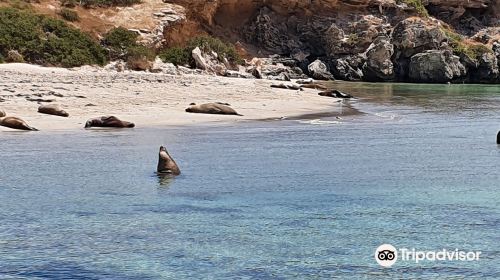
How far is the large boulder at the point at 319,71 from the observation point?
50562mm

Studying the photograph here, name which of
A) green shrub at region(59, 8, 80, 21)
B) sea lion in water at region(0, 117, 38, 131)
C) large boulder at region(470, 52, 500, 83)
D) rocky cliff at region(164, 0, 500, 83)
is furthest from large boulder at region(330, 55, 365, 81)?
sea lion in water at region(0, 117, 38, 131)

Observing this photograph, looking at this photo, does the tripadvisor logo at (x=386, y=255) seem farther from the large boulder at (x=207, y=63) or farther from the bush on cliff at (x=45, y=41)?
the large boulder at (x=207, y=63)

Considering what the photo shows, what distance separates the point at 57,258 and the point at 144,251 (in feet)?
2.47

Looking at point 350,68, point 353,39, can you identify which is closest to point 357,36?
point 353,39

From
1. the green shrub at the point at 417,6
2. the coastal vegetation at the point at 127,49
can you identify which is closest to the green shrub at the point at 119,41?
the coastal vegetation at the point at 127,49

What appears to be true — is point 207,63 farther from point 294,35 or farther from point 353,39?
point 353,39

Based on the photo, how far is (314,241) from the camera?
621cm

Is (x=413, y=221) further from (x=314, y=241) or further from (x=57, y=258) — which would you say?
(x=57, y=258)

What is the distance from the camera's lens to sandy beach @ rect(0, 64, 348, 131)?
17.8 metres

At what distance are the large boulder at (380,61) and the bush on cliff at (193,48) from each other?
434 inches

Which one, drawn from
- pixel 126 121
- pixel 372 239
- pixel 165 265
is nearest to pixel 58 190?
pixel 165 265

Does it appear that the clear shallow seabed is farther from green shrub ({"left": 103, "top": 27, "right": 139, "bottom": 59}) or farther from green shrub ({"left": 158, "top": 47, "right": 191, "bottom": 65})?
green shrub ({"left": 158, "top": 47, "right": 191, "bottom": 65})

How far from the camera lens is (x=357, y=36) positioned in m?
53.2

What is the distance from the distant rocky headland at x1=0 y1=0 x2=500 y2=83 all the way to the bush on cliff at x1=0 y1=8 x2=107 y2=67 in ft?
0.58
